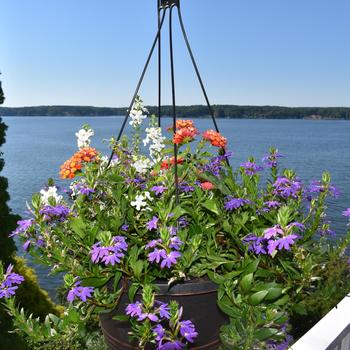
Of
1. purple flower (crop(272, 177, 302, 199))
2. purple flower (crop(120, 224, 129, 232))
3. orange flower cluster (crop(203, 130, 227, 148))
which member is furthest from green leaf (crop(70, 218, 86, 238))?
purple flower (crop(272, 177, 302, 199))

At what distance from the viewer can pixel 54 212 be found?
5.20ft

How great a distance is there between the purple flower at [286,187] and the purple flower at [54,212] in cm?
85

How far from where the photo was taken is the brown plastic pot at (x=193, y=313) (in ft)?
4.58

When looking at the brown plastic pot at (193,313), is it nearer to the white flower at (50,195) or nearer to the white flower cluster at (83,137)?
the white flower at (50,195)

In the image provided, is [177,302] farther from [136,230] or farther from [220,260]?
[136,230]

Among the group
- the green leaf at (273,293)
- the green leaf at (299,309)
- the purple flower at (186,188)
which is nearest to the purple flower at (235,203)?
the purple flower at (186,188)

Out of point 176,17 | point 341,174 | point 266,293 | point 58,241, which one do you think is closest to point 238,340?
point 266,293

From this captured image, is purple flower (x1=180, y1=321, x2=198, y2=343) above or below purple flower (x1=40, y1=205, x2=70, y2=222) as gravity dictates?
below

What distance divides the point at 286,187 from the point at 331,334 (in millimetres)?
678

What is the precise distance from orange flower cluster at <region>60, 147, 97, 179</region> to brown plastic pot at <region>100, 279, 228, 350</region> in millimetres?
642

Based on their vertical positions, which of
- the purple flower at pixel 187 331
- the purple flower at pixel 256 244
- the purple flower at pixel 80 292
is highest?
the purple flower at pixel 256 244

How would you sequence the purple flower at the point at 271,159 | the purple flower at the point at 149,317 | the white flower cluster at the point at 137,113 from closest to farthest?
the purple flower at the point at 149,317 → the purple flower at the point at 271,159 → the white flower cluster at the point at 137,113

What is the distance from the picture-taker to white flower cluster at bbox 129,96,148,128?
2.40m

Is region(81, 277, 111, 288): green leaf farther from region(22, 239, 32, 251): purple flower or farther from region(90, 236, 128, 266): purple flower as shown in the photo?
region(22, 239, 32, 251): purple flower
